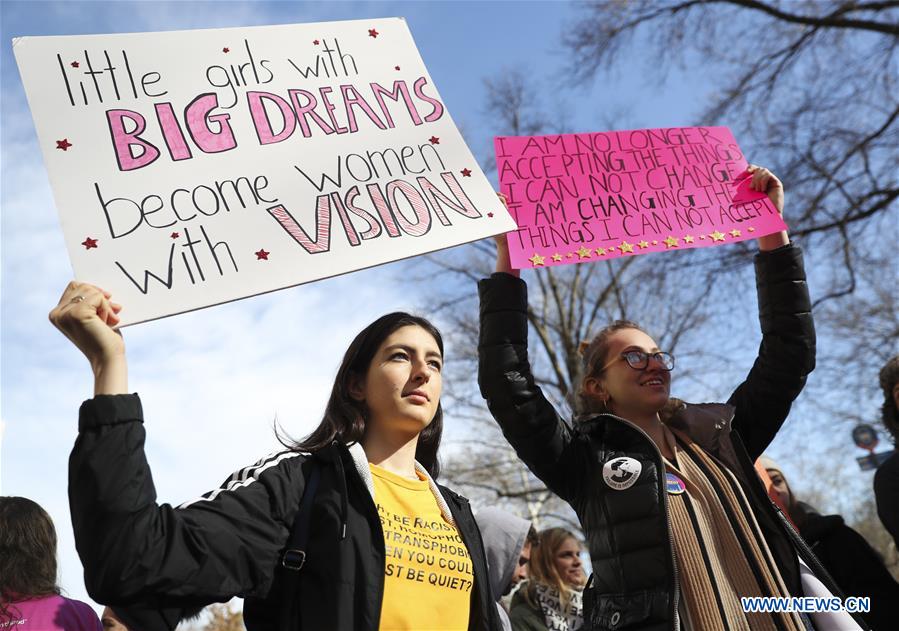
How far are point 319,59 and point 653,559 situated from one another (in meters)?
2.05

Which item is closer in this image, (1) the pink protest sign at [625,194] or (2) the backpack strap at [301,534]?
(2) the backpack strap at [301,534]

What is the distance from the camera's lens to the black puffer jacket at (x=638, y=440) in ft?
8.05

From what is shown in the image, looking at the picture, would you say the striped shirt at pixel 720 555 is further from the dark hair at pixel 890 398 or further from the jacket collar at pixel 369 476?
the dark hair at pixel 890 398

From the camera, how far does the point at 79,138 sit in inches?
93.1

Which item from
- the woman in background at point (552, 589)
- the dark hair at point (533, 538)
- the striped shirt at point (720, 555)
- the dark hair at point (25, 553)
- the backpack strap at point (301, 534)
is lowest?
the woman in background at point (552, 589)

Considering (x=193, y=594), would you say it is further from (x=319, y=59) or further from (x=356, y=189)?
(x=319, y=59)

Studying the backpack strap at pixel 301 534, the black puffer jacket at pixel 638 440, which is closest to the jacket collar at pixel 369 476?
the backpack strap at pixel 301 534

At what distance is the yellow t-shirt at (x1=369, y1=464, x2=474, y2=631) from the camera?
2.07m

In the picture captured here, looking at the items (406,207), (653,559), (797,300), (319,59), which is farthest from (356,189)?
(797,300)

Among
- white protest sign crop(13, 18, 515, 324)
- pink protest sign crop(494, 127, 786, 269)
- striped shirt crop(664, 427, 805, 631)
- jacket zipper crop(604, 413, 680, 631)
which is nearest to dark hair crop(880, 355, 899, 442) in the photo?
pink protest sign crop(494, 127, 786, 269)

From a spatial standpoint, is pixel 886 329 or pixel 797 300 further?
pixel 886 329

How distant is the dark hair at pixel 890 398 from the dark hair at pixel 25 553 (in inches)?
136

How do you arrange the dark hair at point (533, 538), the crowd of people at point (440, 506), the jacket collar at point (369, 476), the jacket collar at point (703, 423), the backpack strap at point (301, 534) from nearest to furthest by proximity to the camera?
1. the crowd of people at point (440, 506)
2. the backpack strap at point (301, 534)
3. the jacket collar at point (369, 476)
4. the jacket collar at point (703, 423)
5. the dark hair at point (533, 538)

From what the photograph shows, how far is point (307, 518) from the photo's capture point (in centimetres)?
206
